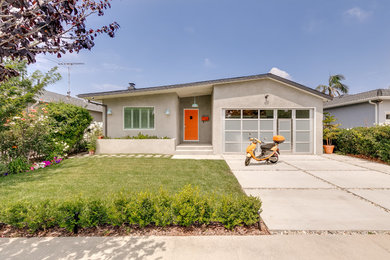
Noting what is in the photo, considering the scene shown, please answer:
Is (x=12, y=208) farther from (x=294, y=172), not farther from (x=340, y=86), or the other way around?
(x=340, y=86)

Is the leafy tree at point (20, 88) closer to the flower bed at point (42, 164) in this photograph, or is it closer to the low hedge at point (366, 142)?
the flower bed at point (42, 164)

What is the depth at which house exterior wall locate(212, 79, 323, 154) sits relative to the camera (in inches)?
353

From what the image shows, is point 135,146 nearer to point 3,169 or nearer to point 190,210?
point 3,169

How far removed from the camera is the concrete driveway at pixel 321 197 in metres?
2.50

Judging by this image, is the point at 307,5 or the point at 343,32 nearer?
the point at 307,5

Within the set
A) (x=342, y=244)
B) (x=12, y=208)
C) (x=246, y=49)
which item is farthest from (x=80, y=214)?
(x=246, y=49)

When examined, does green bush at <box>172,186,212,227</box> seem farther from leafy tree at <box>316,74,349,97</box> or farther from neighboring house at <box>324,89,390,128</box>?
leafy tree at <box>316,74,349,97</box>

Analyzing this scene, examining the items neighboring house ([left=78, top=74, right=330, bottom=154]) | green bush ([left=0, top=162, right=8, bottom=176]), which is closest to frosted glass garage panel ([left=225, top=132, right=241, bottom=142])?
neighboring house ([left=78, top=74, right=330, bottom=154])

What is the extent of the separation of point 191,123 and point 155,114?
278 centimetres

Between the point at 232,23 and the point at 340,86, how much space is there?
1757 cm

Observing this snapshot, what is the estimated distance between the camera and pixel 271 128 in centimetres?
903

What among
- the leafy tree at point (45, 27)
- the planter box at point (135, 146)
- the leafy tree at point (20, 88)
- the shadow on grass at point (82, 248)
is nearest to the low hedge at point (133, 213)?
the shadow on grass at point (82, 248)

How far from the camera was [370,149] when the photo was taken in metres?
7.41

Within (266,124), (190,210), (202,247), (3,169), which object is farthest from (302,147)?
(3,169)
